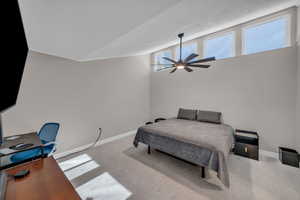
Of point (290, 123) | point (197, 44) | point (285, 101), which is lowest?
point (290, 123)

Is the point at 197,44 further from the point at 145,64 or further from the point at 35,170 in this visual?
the point at 35,170

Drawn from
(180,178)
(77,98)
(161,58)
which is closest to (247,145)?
(180,178)

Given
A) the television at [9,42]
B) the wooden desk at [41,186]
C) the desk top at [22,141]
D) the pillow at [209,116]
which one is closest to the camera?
the television at [9,42]

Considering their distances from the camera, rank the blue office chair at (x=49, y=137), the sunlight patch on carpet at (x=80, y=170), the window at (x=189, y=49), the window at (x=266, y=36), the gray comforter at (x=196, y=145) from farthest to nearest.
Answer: the window at (x=189, y=49)
the window at (x=266, y=36)
the sunlight patch on carpet at (x=80, y=170)
the blue office chair at (x=49, y=137)
the gray comforter at (x=196, y=145)

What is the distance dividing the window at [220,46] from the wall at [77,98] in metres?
2.34

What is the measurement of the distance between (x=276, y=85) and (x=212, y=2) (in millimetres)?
2508

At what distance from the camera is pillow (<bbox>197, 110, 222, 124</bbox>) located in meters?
3.32

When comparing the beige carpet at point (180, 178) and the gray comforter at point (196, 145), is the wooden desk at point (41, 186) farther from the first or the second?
the gray comforter at point (196, 145)

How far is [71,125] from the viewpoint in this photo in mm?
2904

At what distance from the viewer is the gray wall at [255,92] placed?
262cm

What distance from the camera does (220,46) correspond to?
141 inches

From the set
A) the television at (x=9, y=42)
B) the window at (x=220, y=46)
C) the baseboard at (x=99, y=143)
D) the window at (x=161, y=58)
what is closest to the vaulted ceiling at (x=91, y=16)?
→ the television at (x=9, y=42)

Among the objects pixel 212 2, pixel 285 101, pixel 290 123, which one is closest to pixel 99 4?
pixel 212 2

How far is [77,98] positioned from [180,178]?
2850mm
